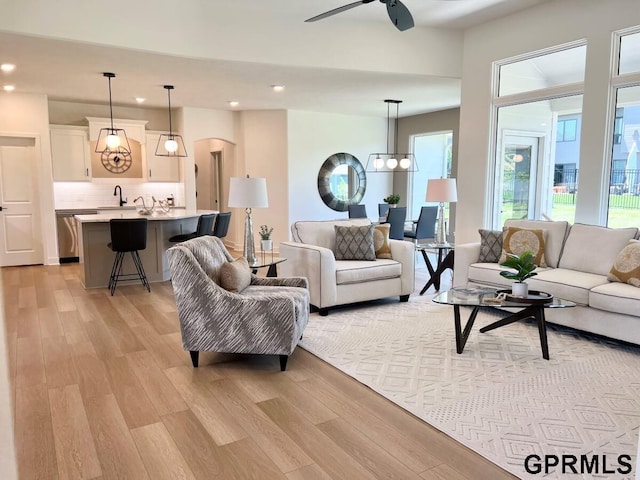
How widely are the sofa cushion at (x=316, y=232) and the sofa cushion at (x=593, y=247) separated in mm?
2146

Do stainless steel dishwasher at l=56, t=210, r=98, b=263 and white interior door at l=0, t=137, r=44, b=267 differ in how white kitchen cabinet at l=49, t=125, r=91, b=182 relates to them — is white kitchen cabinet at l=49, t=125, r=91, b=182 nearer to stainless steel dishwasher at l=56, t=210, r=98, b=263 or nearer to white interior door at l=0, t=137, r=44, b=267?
white interior door at l=0, t=137, r=44, b=267

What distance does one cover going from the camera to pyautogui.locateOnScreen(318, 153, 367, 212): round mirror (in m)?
9.12

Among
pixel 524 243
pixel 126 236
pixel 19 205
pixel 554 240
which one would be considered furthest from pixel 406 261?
pixel 19 205

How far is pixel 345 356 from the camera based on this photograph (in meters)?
3.61

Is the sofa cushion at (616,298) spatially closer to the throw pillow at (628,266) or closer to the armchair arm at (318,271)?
the throw pillow at (628,266)

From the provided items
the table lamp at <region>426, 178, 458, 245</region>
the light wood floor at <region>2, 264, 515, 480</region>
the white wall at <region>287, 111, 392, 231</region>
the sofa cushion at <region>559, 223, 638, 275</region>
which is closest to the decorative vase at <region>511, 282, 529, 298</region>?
the sofa cushion at <region>559, 223, 638, 275</region>

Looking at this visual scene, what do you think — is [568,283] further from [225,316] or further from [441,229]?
[225,316]

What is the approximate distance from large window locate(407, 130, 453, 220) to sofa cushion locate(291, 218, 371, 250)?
4819 mm

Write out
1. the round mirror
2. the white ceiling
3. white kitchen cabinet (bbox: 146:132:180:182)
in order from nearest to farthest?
the white ceiling
white kitchen cabinet (bbox: 146:132:180:182)
the round mirror

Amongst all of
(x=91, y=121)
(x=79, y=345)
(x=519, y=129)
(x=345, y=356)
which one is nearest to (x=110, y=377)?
(x=79, y=345)

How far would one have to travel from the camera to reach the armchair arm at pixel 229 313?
3.26m

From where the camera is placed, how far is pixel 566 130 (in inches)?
205

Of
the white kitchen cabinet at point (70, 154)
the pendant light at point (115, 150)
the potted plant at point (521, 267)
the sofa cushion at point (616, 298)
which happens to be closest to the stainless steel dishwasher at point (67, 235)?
the white kitchen cabinet at point (70, 154)

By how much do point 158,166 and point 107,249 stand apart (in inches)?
115
